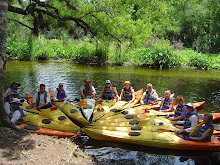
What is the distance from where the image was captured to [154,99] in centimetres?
756

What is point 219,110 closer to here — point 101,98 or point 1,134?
point 101,98

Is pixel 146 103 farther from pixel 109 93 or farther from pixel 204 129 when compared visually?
pixel 204 129

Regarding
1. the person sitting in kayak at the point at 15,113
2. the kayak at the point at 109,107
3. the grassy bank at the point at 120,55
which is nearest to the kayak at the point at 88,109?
the kayak at the point at 109,107

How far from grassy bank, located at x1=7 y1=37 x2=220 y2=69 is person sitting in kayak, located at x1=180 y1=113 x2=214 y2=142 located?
13591 mm

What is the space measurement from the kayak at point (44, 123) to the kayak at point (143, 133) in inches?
15.1

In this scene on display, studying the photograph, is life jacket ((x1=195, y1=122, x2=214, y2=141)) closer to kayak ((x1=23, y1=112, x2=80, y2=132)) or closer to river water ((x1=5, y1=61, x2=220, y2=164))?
river water ((x1=5, y1=61, x2=220, y2=164))

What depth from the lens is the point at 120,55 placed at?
65.2 feet

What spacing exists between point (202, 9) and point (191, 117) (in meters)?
27.5

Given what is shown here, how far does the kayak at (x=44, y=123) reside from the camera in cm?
548

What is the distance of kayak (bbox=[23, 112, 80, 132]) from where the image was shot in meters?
5.48

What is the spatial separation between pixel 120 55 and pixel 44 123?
1489 cm

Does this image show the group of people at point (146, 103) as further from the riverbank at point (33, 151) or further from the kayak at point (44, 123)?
the riverbank at point (33, 151)

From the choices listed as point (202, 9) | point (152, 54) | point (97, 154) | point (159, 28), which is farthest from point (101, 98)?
point (202, 9)

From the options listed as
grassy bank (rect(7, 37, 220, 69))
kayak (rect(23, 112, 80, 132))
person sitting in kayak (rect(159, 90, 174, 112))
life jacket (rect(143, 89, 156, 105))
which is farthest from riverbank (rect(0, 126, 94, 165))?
grassy bank (rect(7, 37, 220, 69))
